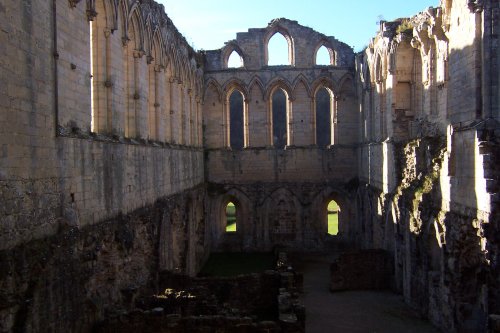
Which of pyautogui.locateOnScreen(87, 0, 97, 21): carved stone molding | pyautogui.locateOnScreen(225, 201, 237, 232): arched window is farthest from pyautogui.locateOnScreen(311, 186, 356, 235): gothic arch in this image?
pyautogui.locateOnScreen(87, 0, 97, 21): carved stone molding

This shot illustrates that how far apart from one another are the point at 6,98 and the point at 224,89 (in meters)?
16.8

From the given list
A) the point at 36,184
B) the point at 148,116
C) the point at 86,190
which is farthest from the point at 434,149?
the point at 36,184

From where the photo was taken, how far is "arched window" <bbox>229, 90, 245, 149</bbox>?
3788cm

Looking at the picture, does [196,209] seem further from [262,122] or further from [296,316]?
[296,316]

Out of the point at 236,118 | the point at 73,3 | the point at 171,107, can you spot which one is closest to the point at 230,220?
the point at 236,118

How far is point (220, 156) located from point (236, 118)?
49.6 ft

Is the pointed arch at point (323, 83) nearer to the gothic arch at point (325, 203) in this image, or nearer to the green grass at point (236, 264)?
the gothic arch at point (325, 203)

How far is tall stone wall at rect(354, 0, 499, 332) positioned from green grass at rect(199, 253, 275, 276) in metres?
4.08

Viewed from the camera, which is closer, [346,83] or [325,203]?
[346,83]

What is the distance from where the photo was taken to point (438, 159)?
13.3 m

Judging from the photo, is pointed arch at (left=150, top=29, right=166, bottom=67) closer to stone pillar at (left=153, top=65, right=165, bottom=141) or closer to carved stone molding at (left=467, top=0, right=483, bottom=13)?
stone pillar at (left=153, top=65, right=165, bottom=141)

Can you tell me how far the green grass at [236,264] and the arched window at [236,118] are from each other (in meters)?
15.8

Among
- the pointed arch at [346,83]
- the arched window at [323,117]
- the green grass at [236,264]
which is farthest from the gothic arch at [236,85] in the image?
the arched window at [323,117]

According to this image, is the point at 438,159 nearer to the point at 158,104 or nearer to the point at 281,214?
the point at 158,104
